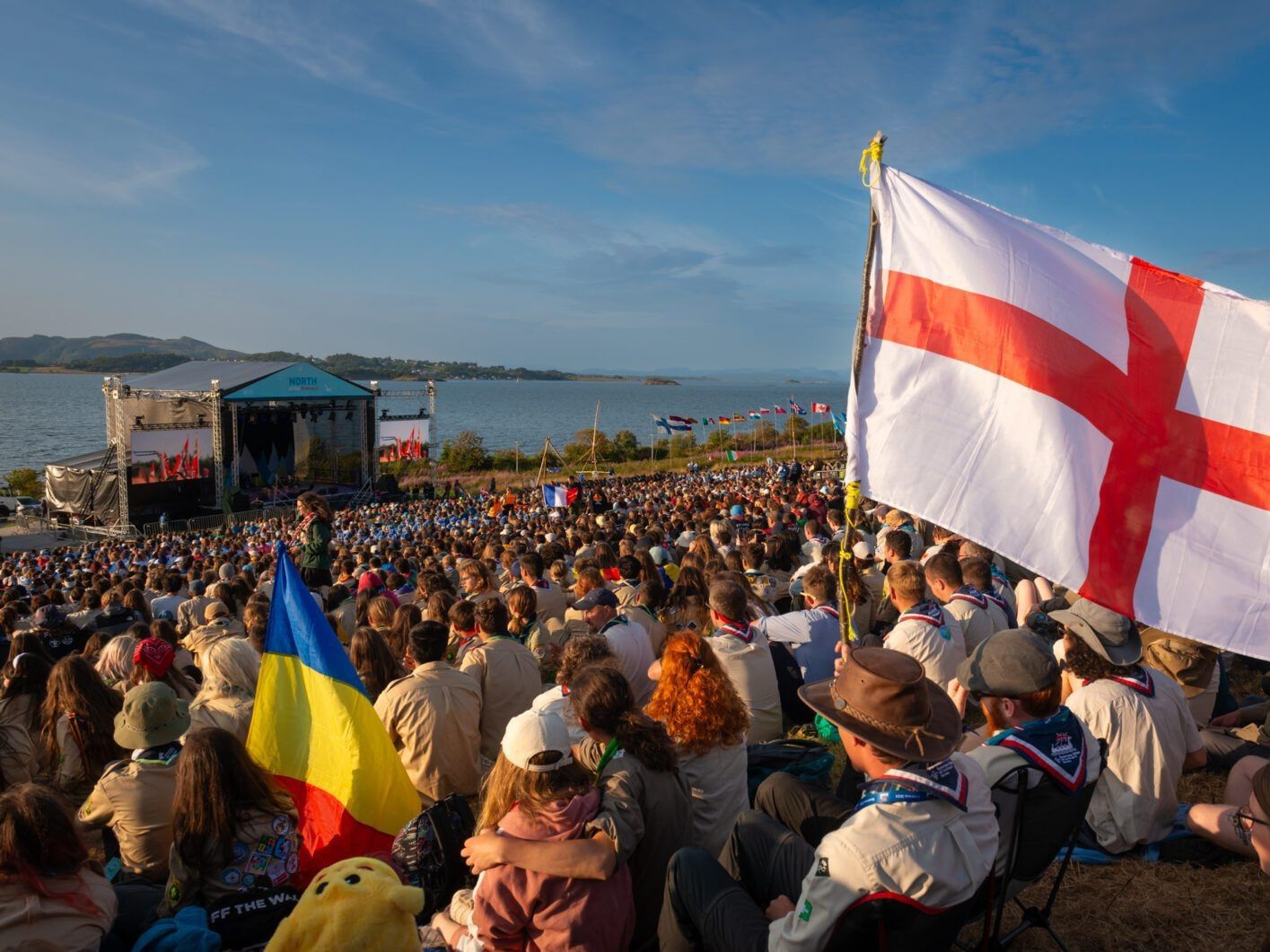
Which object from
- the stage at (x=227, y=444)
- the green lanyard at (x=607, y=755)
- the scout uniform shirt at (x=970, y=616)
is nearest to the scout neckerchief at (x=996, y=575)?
the scout uniform shirt at (x=970, y=616)

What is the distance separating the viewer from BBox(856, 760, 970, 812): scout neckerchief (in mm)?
2192

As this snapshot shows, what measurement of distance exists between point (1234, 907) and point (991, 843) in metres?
1.79

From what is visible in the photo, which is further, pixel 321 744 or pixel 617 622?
pixel 617 622

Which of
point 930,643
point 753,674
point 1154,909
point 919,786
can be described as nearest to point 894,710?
point 919,786

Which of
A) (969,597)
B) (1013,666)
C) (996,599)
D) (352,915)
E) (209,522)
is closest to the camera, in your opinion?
(352,915)

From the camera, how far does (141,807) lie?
3.46 meters

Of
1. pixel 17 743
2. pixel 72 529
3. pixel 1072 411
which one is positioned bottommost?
pixel 72 529

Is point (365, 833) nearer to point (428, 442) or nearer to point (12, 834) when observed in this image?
point (12, 834)

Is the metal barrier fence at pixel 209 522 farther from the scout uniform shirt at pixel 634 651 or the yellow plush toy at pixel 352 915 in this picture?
the yellow plush toy at pixel 352 915

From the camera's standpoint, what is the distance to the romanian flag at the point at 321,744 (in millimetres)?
3539

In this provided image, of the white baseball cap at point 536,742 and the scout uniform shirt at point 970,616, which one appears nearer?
the white baseball cap at point 536,742

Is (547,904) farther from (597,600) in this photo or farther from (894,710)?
(597,600)

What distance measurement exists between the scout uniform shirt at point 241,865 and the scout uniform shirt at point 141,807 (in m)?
0.31

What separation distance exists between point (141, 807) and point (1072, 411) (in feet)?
13.2
